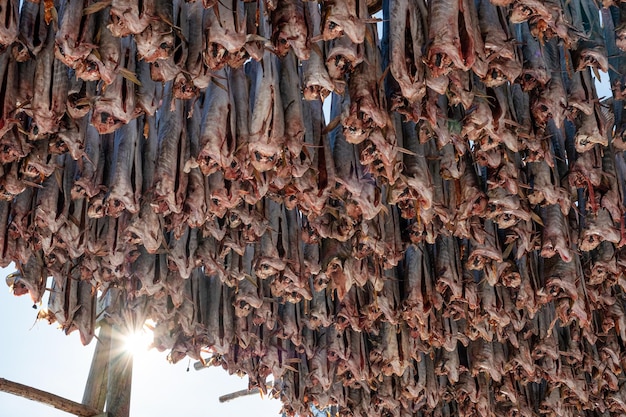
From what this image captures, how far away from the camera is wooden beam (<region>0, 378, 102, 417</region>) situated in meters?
4.45

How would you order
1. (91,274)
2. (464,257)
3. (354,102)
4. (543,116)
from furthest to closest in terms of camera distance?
(464,257) → (91,274) → (543,116) → (354,102)

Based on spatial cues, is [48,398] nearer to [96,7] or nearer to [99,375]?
[99,375]

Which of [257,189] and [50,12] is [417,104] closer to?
[257,189]

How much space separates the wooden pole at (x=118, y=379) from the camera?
16.0 ft

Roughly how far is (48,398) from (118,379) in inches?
20.2

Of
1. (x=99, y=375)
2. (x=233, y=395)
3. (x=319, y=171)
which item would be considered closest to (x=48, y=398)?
(x=99, y=375)

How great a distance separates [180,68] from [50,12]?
1.63 feet

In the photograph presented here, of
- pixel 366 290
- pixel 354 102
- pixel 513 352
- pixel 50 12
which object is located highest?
pixel 50 12

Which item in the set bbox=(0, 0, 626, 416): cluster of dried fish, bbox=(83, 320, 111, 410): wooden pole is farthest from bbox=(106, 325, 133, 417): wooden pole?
bbox=(0, 0, 626, 416): cluster of dried fish

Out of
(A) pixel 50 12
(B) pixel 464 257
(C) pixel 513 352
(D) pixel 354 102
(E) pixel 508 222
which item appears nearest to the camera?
(A) pixel 50 12

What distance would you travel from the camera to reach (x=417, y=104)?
2715 mm

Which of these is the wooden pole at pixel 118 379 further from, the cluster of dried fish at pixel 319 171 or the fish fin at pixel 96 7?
the fish fin at pixel 96 7

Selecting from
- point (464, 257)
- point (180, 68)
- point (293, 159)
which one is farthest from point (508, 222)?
point (180, 68)

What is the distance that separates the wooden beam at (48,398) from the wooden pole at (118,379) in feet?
0.55
